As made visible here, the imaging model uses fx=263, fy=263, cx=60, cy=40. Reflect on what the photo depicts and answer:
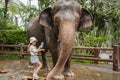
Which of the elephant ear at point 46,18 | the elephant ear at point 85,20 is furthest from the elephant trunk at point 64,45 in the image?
the elephant ear at point 46,18

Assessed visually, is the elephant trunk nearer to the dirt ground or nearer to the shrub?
the dirt ground

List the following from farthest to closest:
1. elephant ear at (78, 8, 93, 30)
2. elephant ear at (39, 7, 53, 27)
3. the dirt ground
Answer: the dirt ground
elephant ear at (39, 7, 53, 27)
elephant ear at (78, 8, 93, 30)

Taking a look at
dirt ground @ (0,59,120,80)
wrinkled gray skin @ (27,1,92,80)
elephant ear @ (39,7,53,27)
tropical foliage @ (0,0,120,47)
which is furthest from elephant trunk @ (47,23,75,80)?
tropical foliage @ (0,0,120,47)

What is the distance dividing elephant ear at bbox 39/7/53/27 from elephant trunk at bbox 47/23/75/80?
1.09 metres

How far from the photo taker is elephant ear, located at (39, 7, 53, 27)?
7551 mm

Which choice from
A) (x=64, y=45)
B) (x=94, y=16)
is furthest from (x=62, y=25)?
(x=94, y=16)

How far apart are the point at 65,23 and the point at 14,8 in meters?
21.9

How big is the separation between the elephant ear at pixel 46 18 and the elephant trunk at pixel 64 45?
3.58ft

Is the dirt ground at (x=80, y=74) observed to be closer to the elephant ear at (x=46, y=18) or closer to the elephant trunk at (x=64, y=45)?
the elephant ear at (x=46, y=18)

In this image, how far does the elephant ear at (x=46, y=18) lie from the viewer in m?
7.55

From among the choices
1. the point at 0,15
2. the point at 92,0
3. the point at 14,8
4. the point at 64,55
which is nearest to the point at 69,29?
the point at 64,55

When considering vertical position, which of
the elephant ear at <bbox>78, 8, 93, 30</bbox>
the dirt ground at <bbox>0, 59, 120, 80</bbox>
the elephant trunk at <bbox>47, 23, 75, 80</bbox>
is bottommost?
the dirt ground at <bbox>0, 59, 120, 80</bbox>

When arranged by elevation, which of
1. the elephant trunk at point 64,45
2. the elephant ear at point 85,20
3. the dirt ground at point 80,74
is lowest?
the dirt ground at point 80,74

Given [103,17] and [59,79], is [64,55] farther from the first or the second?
[103,17]
